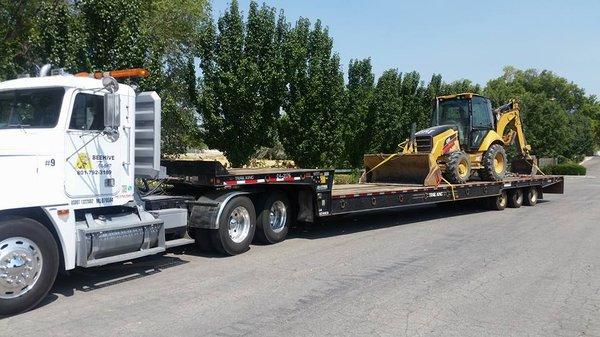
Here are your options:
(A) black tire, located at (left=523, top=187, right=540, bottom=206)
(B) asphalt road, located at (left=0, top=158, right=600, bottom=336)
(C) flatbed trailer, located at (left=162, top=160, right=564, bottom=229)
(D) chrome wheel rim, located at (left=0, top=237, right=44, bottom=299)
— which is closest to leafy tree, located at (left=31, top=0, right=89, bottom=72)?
(C) flatbed trailer, located at (left=162, top=160, right=564, bottom=229)

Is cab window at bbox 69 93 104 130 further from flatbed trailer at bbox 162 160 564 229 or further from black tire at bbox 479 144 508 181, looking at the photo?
black tire at bbox 479 144 508 181

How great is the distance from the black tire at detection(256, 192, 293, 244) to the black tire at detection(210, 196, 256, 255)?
0.34m

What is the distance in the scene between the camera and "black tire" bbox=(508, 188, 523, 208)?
1738 cm

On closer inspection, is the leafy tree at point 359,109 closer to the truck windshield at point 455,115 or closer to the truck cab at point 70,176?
the truck windshield at point 455,115

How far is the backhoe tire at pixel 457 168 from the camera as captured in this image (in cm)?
1480

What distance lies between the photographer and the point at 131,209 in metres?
7.70

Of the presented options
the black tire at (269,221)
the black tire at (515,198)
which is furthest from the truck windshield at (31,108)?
the black tire at (515,198)

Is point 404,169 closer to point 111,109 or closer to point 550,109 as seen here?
point 111,109

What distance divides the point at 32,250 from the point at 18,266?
0.75ft

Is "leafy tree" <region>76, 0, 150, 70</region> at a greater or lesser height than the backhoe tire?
greater

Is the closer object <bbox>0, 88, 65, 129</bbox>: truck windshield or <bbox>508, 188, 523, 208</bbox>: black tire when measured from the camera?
<bbox>0, 88, 65, 129</bbox>: truck windshield

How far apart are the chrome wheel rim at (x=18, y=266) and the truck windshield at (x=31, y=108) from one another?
1.51 metres

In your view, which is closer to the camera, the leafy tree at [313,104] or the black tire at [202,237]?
the black tire at [202,237]

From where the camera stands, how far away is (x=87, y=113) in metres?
7.01
